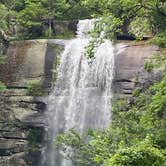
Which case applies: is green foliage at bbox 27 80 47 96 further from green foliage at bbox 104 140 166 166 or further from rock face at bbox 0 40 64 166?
green foliage at bbox 104 140 166 166

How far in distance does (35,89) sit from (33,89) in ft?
0.34

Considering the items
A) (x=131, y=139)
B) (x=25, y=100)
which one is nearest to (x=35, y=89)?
(x=25, y=100)

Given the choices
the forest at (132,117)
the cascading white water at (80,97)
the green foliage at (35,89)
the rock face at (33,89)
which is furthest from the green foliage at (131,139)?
the green foliage at (35,89)

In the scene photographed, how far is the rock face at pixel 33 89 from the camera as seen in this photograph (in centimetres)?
2417

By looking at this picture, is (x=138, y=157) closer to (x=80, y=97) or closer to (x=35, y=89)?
(x=80, y=97)

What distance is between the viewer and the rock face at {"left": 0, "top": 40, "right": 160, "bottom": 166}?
24172 millimetres

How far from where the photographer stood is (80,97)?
24859mm

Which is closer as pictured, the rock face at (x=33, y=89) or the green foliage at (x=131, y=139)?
the green foliage at (x=131, y=139)

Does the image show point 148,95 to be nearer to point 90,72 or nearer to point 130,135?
point 130,135

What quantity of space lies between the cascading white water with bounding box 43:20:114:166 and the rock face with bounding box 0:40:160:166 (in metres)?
0.50

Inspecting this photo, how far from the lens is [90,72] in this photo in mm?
25516

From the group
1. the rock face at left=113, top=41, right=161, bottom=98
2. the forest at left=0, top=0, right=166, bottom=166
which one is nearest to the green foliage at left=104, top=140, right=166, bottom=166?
the forest at left=0, top=0, right=166, bottom=166

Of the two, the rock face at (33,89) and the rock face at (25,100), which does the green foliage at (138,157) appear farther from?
the rock face at (25,100)

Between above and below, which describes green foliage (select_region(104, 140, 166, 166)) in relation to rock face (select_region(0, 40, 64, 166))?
below
